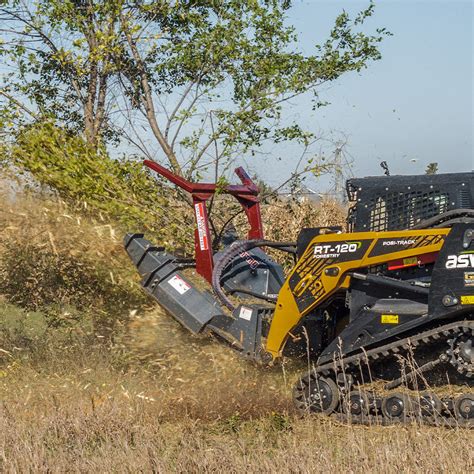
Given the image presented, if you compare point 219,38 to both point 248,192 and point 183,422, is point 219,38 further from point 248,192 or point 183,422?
point 183,422

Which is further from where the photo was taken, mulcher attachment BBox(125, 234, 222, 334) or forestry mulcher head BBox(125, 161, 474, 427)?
mulcher attachment BBox(125, 234, 222, 334)

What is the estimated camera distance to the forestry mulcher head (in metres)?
6.50

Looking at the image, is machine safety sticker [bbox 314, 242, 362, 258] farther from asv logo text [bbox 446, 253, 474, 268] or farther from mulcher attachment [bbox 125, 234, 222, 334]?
mulcher attachment [bbox 125, 234, 222, 334]

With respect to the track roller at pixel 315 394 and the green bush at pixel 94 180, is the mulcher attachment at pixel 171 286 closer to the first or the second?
the green bush at pixel 94 180

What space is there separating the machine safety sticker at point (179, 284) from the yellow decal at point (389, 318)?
1.79 metres

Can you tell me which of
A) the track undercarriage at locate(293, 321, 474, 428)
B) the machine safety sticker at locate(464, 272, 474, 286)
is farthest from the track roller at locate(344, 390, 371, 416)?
the machine safety sticker at locate(464, 272, 474, 286)

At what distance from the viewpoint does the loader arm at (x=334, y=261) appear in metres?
6.75

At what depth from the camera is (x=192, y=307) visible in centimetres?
A: 783

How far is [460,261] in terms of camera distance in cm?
639

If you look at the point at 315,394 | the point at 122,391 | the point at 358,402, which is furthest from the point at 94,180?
the point at 358,402

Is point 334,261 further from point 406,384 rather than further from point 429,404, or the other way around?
point 429,404

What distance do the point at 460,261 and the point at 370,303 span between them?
886 millimetres

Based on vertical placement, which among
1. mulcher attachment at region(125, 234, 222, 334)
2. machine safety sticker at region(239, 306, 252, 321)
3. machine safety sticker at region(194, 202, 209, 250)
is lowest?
machine safety sticker at region(239, 306, 252, 321)

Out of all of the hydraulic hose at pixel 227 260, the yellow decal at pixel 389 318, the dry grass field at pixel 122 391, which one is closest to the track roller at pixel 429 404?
the dry grass field at pixel 122 391
